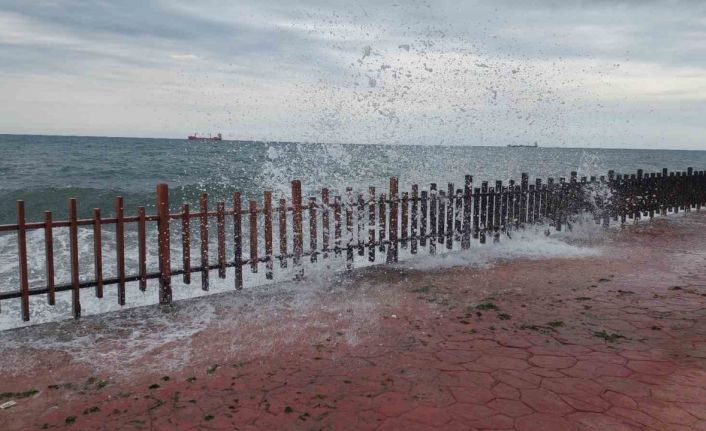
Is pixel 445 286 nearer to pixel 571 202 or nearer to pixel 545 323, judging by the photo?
pixel 545 323

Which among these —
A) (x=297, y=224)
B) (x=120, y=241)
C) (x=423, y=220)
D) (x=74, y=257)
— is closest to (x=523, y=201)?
(x=423, y=220)

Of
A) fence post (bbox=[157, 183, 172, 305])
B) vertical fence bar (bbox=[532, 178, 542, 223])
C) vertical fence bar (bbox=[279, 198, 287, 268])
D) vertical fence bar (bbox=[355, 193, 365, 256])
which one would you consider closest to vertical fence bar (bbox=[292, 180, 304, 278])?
vertical fence bar (bbox=[279, 198, 287, 268])

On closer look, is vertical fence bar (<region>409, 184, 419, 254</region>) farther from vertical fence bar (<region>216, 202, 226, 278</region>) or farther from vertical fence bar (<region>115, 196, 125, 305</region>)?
vertical fence bar (<region>115, 196, 125, 305</region>)

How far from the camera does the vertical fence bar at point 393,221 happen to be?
29.8ft

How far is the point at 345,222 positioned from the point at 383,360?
4.51 m

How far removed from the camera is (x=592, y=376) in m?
4.47

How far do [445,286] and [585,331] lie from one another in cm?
232

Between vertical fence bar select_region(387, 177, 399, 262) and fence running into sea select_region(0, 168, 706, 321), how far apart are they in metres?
0.02

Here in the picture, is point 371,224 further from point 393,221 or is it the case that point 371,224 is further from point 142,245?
point 142,245

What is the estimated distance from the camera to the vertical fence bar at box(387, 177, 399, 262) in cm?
909

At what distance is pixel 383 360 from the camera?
15.9 feet

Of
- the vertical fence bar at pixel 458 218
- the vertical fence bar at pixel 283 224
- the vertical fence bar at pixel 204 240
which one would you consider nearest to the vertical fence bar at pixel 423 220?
the vertical fence bar at pixel 458 218

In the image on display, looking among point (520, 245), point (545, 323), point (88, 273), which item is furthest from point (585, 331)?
point (88, 273)

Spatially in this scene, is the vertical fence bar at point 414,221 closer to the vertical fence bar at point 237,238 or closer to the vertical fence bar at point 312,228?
the vertical fence bar at point 312,228
